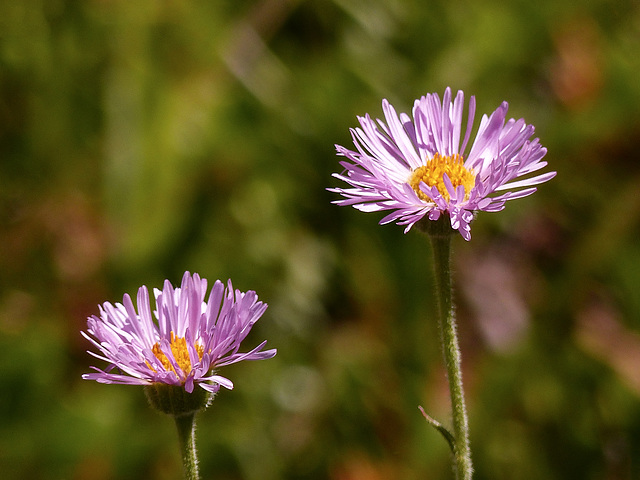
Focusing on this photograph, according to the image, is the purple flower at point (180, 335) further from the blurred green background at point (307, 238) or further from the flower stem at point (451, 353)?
the blurred green background at point (307, 238)

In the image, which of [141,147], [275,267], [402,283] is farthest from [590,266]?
[141,147]

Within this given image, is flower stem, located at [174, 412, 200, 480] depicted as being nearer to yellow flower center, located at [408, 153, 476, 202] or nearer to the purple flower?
the purple flower

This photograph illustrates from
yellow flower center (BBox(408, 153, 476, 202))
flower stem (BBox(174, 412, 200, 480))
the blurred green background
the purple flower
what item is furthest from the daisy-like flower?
the blurred green background

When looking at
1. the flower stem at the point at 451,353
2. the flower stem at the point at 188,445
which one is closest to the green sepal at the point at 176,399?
the flower stem at the point at 188,445

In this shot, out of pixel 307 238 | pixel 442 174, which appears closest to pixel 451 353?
pixel 442 174

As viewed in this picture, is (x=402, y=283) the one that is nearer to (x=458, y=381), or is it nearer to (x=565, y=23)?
(x=565, y=23)

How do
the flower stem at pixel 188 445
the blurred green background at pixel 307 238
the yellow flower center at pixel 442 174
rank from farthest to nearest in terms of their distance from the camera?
the blurred green background at pixel 307 238 → the yellow flower center at pixel 442 174 → the flower stem at pixel 188 445
